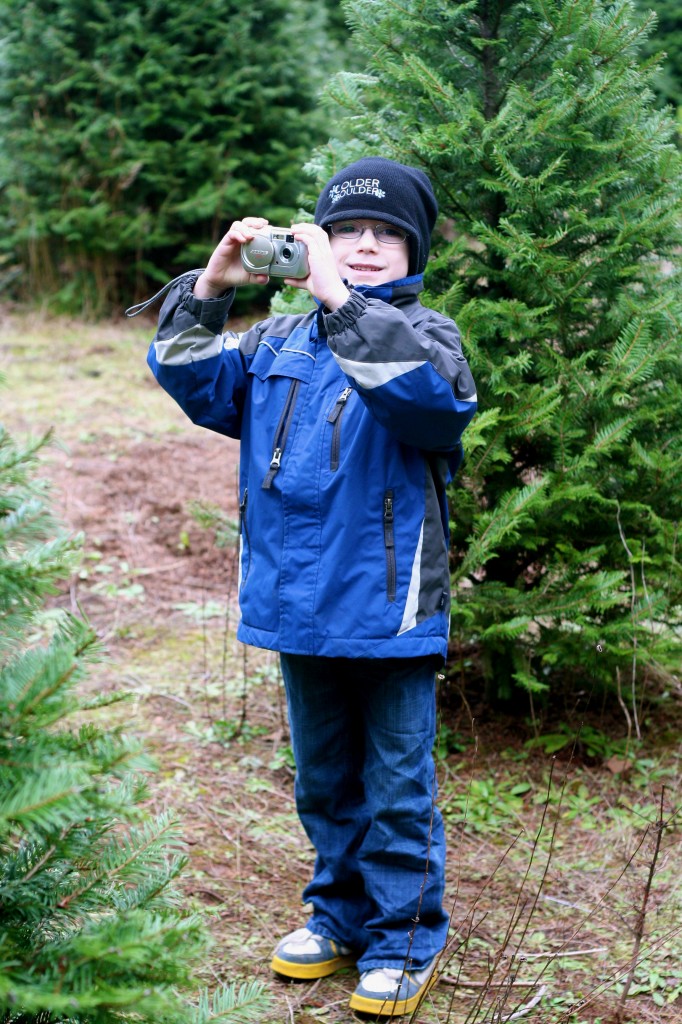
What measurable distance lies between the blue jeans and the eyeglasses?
1.08 m

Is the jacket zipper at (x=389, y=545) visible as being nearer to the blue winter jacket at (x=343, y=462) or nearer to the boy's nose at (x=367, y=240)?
the blue winter jacket at (x=343, y=462)

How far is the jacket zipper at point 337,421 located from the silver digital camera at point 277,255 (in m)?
0.32

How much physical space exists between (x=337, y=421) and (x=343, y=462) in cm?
11

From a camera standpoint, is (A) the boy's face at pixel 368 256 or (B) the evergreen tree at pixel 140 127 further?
(B) the evergreen tree at pixel 140 127

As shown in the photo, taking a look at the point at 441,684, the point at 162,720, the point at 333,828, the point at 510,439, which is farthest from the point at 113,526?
the point at 333,828

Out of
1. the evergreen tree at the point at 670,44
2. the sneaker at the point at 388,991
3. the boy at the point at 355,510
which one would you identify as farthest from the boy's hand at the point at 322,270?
the evergreen tree at the point at 670,44

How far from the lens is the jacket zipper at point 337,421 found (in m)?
2.53

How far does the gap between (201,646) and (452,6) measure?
2.99 metres

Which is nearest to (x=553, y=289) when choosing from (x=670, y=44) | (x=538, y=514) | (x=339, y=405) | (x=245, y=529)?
(x=538, y=514)

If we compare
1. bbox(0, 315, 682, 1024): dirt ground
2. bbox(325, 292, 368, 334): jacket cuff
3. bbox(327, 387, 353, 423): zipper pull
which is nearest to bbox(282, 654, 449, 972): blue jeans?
bbox(0, 315, 682, 1024): dirt ground

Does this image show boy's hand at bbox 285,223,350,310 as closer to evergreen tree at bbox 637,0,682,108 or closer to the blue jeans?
the blue jeans

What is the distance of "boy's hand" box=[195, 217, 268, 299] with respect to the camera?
2498 mm

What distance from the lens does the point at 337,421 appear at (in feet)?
8.36

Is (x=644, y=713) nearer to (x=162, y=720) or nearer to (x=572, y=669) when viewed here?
(x=572, y=669)
